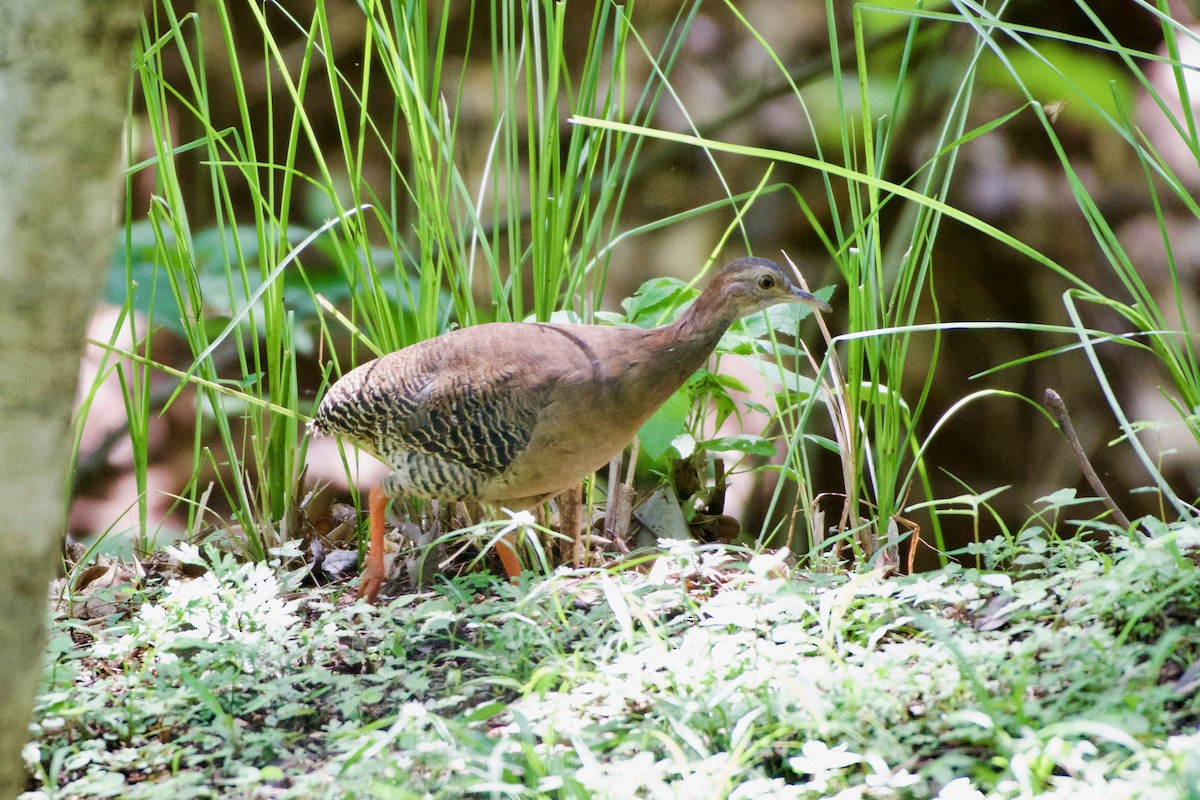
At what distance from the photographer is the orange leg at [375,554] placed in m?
2.57

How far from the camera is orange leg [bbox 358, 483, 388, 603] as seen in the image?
2.57 meters

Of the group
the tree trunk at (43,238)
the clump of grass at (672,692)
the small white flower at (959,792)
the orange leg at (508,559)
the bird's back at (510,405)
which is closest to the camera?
the tree trunk at (43,238)

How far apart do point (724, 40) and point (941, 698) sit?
3.46 metres

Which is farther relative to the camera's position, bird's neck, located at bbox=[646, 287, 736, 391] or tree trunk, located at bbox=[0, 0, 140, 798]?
bird's neck, located at bbox=[646, 287, 736, 391]

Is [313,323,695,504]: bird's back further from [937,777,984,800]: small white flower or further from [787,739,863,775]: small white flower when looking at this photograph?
[937,777,984,800]: small white flower

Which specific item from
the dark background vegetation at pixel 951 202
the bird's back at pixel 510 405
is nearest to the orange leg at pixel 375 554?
the bird's back at pixel 510 405

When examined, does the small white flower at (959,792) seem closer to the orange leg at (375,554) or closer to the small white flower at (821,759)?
the small white flower at (821,759)

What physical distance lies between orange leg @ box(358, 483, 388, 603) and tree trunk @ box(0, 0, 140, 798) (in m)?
1.32

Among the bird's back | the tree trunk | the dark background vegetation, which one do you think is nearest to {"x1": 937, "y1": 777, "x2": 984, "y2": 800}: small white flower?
the tree trunk

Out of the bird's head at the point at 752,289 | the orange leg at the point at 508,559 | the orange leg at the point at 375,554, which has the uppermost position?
the bird's head at the point at 752,289

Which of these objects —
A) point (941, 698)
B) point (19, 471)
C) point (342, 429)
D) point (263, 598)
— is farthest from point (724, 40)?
point (19, 471)

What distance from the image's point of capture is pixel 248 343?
4.61 meters

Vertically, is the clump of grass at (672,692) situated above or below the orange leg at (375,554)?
above

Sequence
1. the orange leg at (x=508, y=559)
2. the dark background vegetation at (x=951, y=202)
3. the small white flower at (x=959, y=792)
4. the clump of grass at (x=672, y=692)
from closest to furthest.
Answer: the small white flower at (x=959, y=792) → the clump of grass at (x=672, y=692) → the orange leg at (x=508, y=559) → the dark background vegetation at (x=951, y=202)
